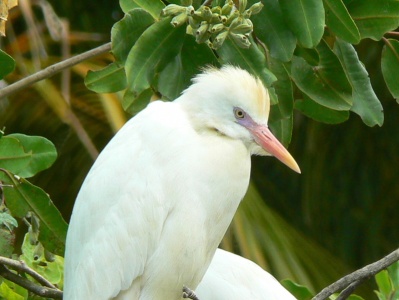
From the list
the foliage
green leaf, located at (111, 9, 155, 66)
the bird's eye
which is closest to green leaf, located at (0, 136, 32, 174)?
the foliage

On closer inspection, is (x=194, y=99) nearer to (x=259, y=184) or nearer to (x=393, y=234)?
(x=259, y=184)

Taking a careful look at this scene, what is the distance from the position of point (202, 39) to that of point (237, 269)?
1274 millimetres

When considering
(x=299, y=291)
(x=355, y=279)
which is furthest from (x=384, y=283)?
(x=355, y=279)

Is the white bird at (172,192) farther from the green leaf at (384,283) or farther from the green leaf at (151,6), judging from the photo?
the green leaf at (384,283)

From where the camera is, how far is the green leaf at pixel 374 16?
9.21ft

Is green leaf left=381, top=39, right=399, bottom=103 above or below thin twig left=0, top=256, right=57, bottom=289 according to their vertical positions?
above

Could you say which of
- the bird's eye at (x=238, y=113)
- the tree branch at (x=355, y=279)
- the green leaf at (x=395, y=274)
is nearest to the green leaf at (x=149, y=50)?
the bird's eye at (x=238, y=113)

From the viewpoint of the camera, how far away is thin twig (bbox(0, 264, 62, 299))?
9.03ft

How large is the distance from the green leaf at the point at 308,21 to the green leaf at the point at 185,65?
0.27 meters

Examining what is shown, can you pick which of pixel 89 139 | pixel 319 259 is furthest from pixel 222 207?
pixel 319 259

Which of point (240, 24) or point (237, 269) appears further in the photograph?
point (237, 269)

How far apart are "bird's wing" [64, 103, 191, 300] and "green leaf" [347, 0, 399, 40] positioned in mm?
590

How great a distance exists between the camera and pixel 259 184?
6.99 m

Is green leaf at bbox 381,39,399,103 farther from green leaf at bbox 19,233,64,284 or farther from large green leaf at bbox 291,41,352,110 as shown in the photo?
green leaf at bbox 19,233,64,284
